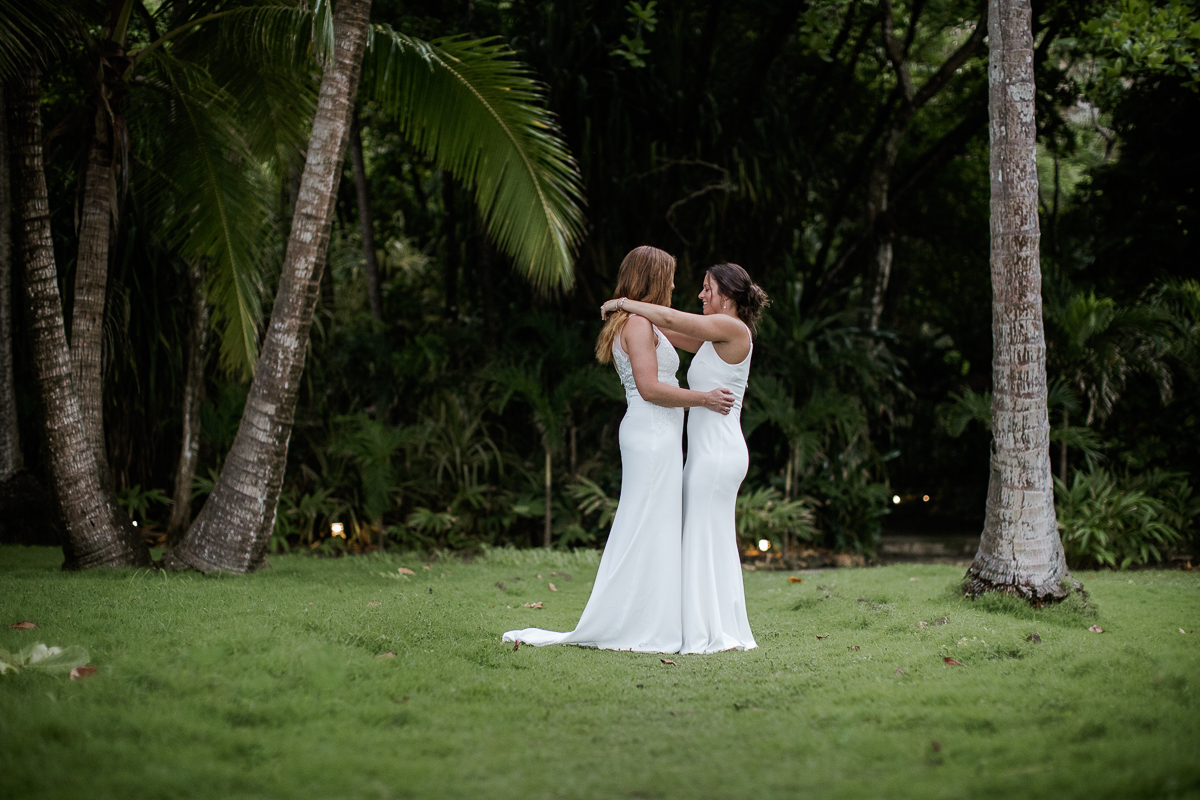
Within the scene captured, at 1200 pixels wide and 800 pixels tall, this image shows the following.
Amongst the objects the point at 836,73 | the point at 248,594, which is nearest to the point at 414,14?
the point at 836,73

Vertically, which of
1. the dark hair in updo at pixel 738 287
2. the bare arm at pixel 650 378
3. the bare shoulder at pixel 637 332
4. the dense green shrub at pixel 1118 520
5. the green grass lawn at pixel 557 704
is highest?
the dark hair in updo at pixel 738 287

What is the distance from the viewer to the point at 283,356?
5.86 metres

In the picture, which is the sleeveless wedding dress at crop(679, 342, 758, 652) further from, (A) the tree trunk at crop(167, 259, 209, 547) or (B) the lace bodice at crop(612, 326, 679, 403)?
(A) the tree trunk at crop(167, 259, 209, 547)

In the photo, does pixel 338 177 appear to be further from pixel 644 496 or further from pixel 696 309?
pixel 696 309

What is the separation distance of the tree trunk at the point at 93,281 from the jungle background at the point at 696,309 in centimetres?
85

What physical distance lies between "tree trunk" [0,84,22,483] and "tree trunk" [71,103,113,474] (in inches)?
43.6

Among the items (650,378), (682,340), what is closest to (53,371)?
(650,378)

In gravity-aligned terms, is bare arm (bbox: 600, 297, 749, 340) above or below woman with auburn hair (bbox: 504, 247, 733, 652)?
above

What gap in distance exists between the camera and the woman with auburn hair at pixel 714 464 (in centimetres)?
453

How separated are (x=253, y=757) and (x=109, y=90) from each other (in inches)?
193

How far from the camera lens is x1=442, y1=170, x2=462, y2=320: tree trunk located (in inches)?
394

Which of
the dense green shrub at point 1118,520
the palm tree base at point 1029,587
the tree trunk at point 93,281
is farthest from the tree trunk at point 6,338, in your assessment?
the dense green shrub at point 1118,520

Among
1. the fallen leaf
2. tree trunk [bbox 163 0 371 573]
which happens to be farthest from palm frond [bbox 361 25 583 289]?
the fallen leaf

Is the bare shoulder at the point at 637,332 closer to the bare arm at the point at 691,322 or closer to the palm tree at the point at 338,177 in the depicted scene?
the bare arm at the point at 691,322
